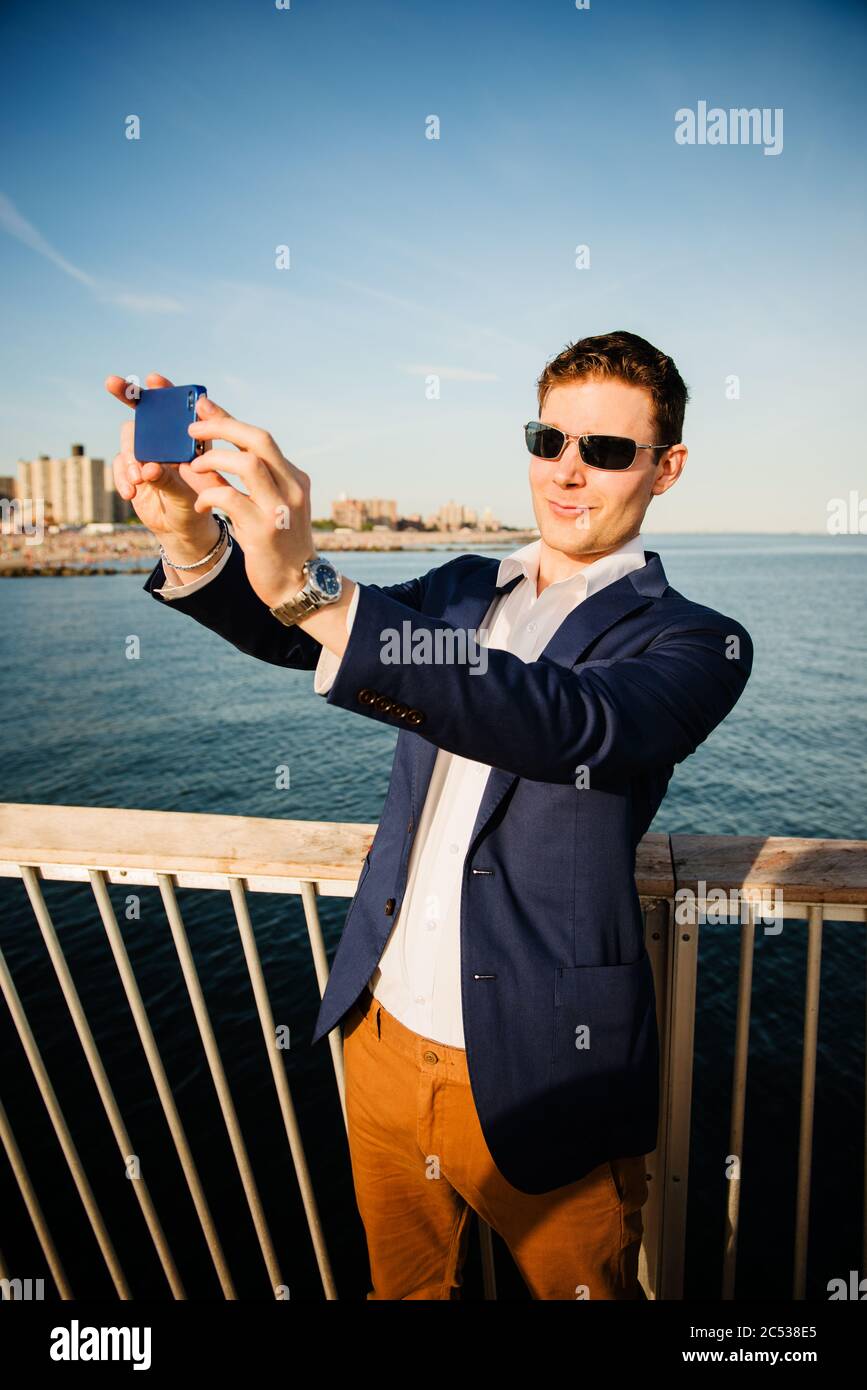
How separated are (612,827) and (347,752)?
26.6m

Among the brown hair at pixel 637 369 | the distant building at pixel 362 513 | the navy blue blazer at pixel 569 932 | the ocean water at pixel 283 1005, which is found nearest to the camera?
the navy blue blazer at pixel 569 932

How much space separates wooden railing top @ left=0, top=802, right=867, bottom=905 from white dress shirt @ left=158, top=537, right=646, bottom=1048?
214 mm

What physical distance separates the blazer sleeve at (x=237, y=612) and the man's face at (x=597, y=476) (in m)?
0.46

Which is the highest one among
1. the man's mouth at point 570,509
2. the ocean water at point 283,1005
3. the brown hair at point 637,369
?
the brown hair at point 637,369

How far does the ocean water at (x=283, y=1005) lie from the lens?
28.6 ft

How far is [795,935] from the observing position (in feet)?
52.1

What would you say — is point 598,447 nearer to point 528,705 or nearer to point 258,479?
point 528,705

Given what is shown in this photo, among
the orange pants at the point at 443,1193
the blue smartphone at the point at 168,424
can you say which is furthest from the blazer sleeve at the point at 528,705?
the orange pants at the point at 443,1193

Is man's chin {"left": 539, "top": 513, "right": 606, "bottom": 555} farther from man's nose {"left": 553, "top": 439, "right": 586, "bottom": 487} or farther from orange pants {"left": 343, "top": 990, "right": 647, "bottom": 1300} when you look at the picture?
orange pants {"left": 343, "top": 990, "right": 647, "bottom": 1300}

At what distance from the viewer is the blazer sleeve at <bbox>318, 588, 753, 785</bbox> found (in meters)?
1.04

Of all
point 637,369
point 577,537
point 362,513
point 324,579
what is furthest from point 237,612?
point 362,513

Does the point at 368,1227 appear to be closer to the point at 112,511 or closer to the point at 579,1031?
the point at 579,1031

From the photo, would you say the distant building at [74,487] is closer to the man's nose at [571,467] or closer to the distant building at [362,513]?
the distant building at [362,513]
